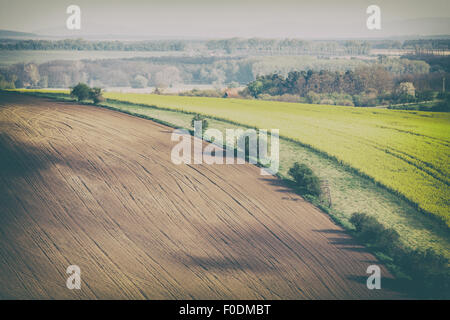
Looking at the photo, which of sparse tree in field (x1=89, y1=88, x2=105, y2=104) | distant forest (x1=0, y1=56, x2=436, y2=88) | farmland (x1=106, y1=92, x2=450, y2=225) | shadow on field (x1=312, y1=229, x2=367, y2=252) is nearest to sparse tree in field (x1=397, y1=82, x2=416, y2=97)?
distant forest (x1=0, y1=56, x2=436, y2=88)

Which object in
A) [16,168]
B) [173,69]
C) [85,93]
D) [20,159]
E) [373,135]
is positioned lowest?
[16,168]

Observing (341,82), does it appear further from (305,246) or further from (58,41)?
(305,246)

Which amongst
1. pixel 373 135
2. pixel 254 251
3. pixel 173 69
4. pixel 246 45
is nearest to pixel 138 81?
pixel 173 69

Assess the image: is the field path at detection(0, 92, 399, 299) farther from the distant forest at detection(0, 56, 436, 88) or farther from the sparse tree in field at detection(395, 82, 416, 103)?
the sparse tree in field at detection(395, 82, 416, 103)

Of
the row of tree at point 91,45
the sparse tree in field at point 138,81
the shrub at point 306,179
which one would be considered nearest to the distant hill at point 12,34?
the row of tree at point 91,45

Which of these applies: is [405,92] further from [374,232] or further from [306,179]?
[374,232]

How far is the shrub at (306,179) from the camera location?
19922mm

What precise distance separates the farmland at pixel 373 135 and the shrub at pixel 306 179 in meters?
3.64

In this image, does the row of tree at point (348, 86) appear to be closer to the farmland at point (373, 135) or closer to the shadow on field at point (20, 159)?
the farmland at point (373, 135)

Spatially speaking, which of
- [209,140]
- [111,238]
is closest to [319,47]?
[209,140]

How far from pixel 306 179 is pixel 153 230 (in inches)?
312

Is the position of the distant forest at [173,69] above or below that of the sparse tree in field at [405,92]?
above

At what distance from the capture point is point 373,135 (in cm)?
2880

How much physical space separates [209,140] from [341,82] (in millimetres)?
23804
